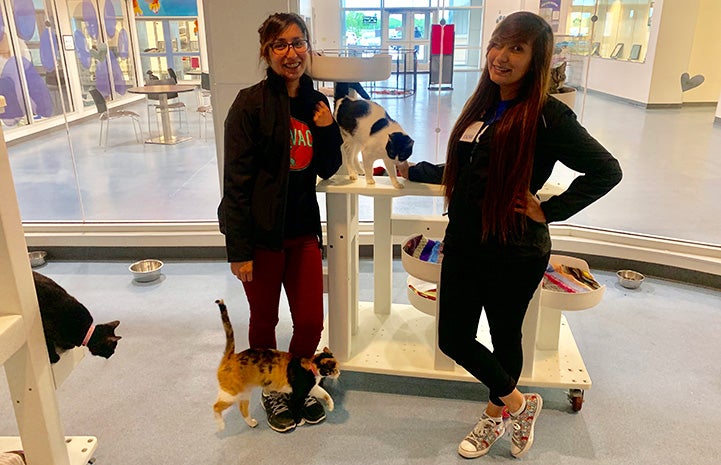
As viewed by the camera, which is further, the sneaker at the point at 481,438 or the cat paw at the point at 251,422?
the cat paw at the point at 251,422

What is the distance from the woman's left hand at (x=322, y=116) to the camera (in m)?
1.75

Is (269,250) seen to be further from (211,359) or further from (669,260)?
(669,260)

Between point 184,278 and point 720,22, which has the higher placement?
point 720,22

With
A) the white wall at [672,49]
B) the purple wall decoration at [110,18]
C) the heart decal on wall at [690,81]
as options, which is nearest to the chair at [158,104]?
the purple wall decoration at [110,18]

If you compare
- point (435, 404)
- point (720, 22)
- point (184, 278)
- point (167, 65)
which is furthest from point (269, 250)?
point (720, 22)

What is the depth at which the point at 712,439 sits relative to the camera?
6.11ft

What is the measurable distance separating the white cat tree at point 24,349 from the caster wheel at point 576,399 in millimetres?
1635

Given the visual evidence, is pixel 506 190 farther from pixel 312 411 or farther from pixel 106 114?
pixel 106 114

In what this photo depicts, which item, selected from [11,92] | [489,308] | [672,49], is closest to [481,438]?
[489,308]

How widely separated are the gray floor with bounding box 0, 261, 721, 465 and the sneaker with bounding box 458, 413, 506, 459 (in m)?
0.04

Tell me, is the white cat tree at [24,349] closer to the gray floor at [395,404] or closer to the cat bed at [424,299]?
the gray floor at [395,404]

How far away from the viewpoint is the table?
17.0 feet

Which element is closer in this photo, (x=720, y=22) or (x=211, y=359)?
(x=211, y=359)

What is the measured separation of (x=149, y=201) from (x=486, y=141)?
332 centimetres
